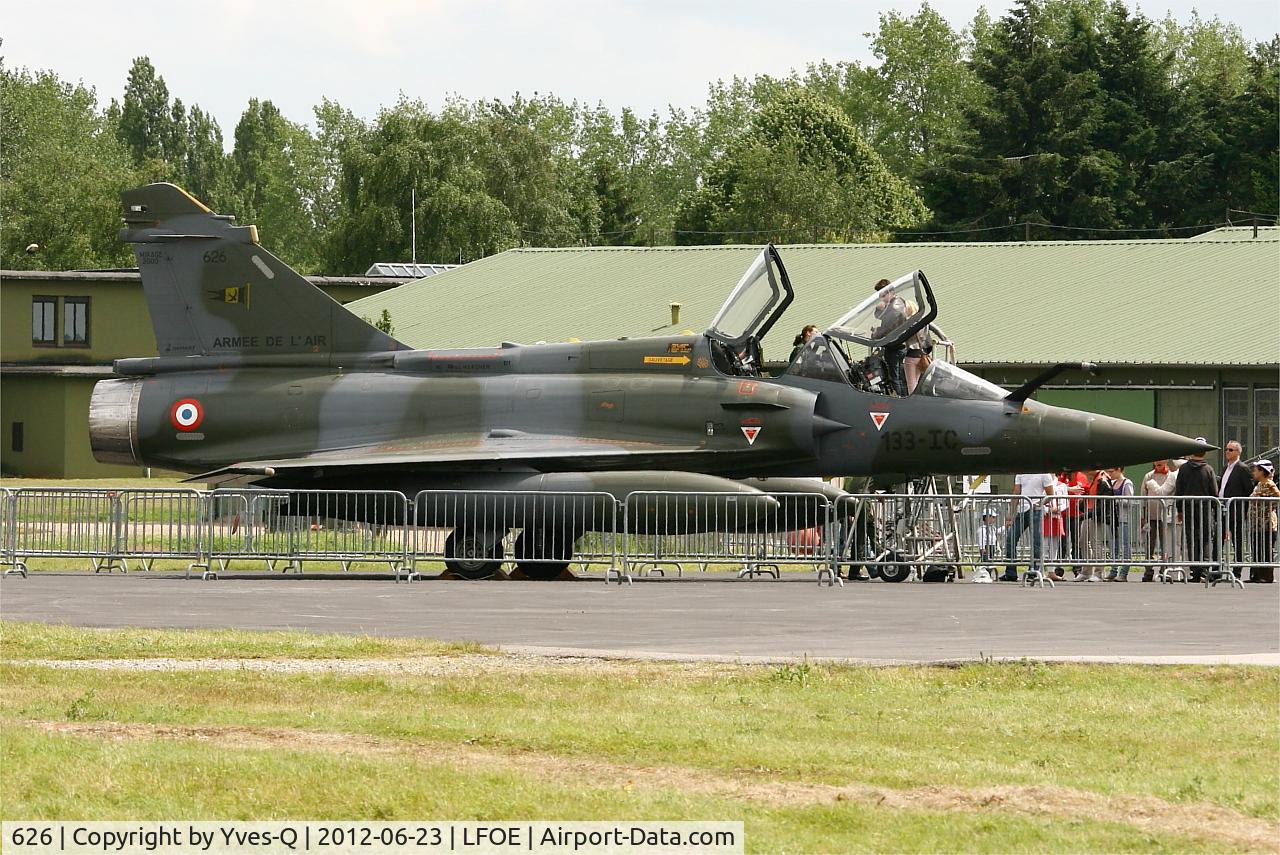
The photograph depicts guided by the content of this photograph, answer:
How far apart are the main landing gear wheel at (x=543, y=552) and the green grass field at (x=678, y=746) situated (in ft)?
27.4

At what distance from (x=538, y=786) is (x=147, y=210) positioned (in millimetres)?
16677

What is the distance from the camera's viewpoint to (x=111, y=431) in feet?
73.6

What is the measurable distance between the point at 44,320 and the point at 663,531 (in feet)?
117

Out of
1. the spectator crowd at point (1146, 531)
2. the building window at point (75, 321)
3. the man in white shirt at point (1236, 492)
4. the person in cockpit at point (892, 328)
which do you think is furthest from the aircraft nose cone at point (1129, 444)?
the building window at point (75, 321)

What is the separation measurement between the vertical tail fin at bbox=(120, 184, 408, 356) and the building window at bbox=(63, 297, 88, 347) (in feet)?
97.4

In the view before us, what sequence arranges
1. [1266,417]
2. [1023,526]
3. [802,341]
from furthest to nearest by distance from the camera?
[1266,417] → [802,341] → [1023,526]

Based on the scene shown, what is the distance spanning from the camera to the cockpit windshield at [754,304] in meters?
21.1

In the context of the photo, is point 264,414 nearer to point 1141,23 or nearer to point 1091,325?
point 1091,325

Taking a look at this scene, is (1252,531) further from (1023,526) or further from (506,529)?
(506,529)

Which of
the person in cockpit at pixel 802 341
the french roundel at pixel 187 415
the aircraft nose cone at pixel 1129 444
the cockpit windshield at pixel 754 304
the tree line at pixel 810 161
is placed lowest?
the aircraft nose cone at pixel 1129 444

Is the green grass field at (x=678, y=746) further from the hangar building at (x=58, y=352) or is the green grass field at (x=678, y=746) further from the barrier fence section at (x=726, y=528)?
the hangar building at (x=58, y=352)

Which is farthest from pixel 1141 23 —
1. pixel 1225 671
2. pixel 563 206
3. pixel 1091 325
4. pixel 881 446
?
pixel 1225 671

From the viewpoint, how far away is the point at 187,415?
72.8ft

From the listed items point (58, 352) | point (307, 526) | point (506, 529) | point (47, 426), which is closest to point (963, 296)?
point (506, 529)
